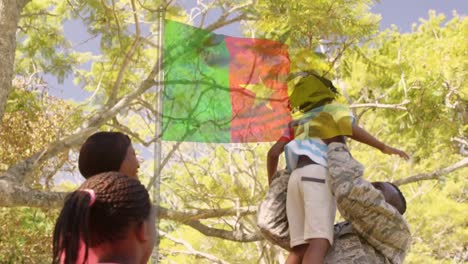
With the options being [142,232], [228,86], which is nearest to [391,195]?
[228,86]

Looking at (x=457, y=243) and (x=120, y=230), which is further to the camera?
(x=457, y=243)

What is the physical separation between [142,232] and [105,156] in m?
0.79

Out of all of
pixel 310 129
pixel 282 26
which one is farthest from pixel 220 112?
pixel 282 26

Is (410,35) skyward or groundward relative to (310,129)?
skyward

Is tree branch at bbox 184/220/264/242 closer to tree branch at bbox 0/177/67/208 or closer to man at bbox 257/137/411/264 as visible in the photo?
tree branch at bbox 0/177/67/208

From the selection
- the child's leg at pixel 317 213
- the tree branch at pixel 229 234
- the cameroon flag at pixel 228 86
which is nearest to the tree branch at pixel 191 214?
the tree branch at pixel 229 234

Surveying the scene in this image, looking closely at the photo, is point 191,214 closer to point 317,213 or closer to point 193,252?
point 193,252

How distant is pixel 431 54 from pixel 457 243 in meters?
4.35

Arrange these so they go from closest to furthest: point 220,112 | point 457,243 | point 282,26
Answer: point 220,112
point 282,26
point 457,243

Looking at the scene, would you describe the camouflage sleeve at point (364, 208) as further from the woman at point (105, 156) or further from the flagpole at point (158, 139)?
the woman at point (105, 156)

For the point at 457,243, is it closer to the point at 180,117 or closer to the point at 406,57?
the point at 406,57

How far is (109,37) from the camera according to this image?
6789 mm

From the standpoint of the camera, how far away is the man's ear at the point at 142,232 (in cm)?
118

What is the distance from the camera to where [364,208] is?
2117 millimetres
